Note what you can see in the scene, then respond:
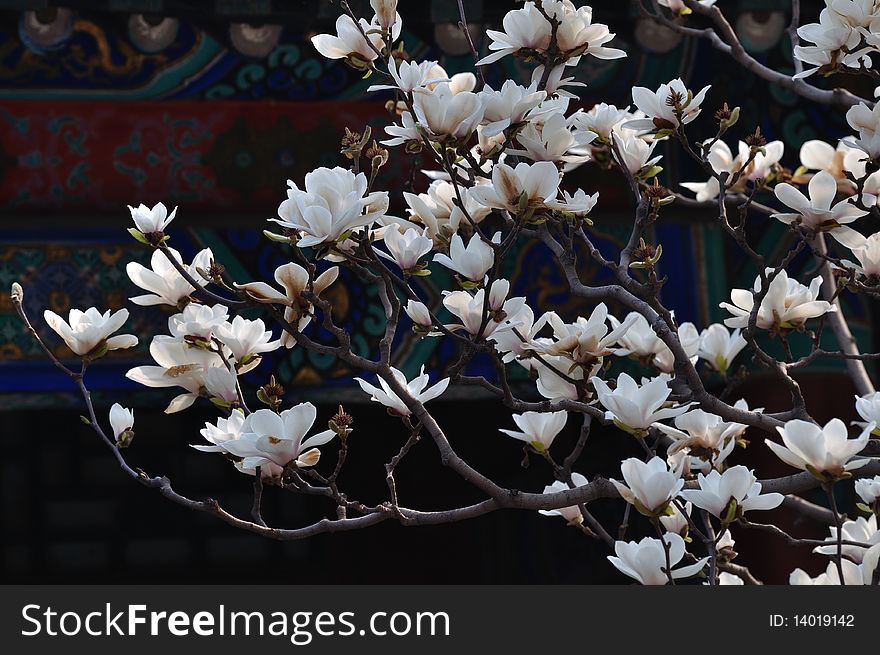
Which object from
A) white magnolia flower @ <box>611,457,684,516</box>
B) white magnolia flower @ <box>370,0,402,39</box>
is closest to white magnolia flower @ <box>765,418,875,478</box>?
white magnolia flower @ <box>611,457,684,516</box>

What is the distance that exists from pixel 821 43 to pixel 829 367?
60.1 inches

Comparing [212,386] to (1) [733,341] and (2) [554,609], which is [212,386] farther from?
(1) [733,341]

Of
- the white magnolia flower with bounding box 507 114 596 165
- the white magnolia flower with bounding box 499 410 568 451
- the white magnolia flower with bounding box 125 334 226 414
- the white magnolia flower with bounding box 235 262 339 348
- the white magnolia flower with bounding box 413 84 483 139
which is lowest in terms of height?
the white magnolia flower with bounding box 499 410 568 451

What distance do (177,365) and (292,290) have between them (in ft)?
0.54

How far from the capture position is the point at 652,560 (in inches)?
48.9

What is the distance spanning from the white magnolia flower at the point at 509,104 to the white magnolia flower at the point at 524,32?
9 cm

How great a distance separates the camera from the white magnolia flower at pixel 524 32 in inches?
54.6

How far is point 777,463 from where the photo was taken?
2.88 metres

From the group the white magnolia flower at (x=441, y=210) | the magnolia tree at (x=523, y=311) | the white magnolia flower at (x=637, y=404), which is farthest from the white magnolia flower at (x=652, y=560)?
the white magnolia flower at (x=441, y=210)

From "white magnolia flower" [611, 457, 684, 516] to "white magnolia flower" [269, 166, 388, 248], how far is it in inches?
15.4

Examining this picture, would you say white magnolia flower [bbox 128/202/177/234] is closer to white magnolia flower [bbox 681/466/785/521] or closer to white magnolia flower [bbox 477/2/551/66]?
white magnolia flower [bbox 477/2/551/66]

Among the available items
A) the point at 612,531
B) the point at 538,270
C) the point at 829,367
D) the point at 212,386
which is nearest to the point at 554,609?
the point at 212,386

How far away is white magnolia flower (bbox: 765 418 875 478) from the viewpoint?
3.75ft

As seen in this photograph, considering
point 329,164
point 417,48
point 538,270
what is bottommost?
point 538,270
